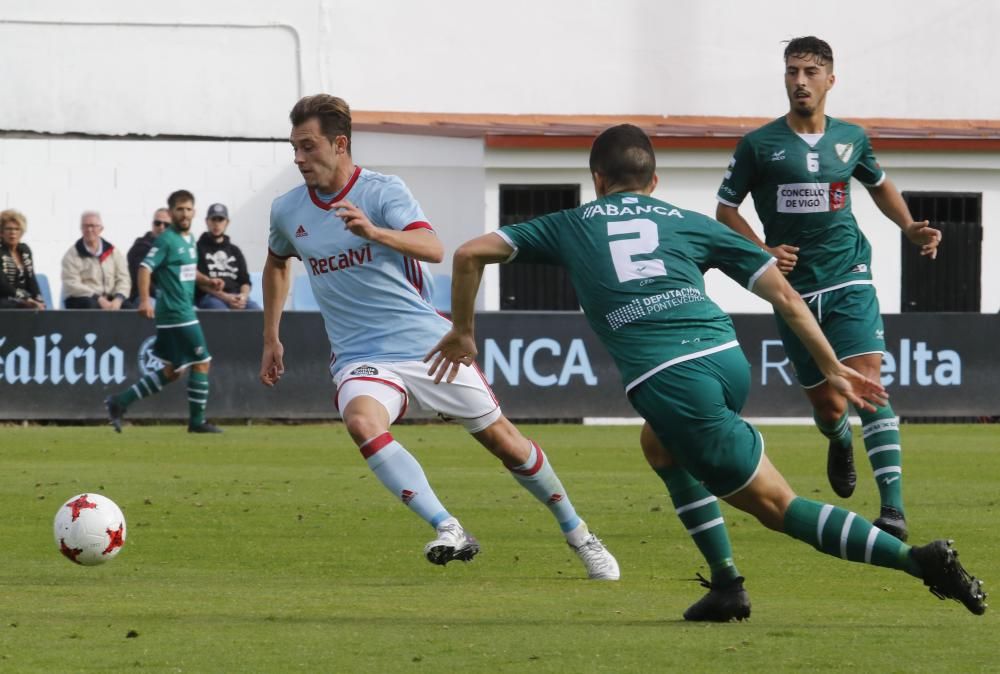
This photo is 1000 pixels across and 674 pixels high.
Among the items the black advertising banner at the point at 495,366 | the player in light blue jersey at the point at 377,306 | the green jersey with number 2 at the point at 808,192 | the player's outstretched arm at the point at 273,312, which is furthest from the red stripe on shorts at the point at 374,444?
the black advertising banner at the point at 495,366

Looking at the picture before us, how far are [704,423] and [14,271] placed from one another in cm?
1471

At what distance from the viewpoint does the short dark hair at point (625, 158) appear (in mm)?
6836

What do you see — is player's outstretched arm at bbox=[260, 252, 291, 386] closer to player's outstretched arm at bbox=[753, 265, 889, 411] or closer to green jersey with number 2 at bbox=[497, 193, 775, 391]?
green jersey with number 2 at bbox=[497, 193, 775, 391]

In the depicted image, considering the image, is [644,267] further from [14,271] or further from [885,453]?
[14,271]

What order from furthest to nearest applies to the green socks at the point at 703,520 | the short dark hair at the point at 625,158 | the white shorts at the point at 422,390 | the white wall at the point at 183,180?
1. the white wall at the point at 183,180
2. the white shorts at the point at 422,390
3. the green socks at the point at 703,520
4. the short dark hair at the point at 625,158

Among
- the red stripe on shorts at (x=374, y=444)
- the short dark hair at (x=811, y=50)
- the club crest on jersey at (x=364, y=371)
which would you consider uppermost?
the short dark hair at (x=811, y=50)

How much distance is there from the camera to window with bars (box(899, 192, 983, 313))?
26.9 m

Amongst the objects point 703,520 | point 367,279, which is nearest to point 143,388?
point 367,279

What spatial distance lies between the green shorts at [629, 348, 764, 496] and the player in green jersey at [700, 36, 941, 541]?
3.20m

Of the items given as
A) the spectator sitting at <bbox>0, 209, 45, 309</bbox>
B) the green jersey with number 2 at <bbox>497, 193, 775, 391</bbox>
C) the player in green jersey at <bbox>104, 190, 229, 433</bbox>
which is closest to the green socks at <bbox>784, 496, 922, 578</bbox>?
the green jersey with number 2 at <bbox>497, 193, 775, 391</bbox>

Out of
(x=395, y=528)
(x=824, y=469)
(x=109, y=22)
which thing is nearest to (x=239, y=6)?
(x=109, y=22)

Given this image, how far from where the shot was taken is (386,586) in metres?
8.23

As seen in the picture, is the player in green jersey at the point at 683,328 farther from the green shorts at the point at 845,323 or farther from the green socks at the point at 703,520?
the green shorts at the point at 845,323

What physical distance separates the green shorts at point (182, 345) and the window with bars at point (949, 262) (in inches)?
487
